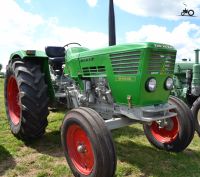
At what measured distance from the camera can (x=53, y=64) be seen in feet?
19.7

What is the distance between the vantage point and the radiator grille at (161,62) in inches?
154

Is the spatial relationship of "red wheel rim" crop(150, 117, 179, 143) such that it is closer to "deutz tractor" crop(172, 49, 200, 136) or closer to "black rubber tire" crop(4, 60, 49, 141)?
"deutz tractor" crop(172, 49, 200, 136)

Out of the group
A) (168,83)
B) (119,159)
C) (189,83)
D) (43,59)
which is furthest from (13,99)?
(189,83)

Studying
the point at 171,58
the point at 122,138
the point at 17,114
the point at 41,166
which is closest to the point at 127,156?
the point at 122,138

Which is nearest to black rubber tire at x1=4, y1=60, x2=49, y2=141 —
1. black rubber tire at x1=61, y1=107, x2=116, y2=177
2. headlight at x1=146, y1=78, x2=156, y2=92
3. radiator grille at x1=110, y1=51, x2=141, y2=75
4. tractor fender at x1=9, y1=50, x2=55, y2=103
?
tractor fender at x1=9, y1=50, x2=55, y2=103

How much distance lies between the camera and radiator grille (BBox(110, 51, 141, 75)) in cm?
391

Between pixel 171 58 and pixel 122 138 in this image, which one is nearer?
pixel 171 58

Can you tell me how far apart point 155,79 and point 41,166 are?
1.91m

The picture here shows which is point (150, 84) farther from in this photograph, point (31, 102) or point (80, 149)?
point (31, 102)

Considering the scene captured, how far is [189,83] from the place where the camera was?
24.3 ft

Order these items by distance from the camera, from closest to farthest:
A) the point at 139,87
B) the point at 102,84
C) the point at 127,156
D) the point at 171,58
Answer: the point at 139,87 < the point at 171,58 < the point at 102,84 < the point at 127,156

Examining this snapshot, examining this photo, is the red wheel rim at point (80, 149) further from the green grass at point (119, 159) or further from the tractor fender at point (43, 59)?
the tractor fender at point (43, 59)

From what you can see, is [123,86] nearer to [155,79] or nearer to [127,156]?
[155,79]

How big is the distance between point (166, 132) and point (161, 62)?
1561mm
